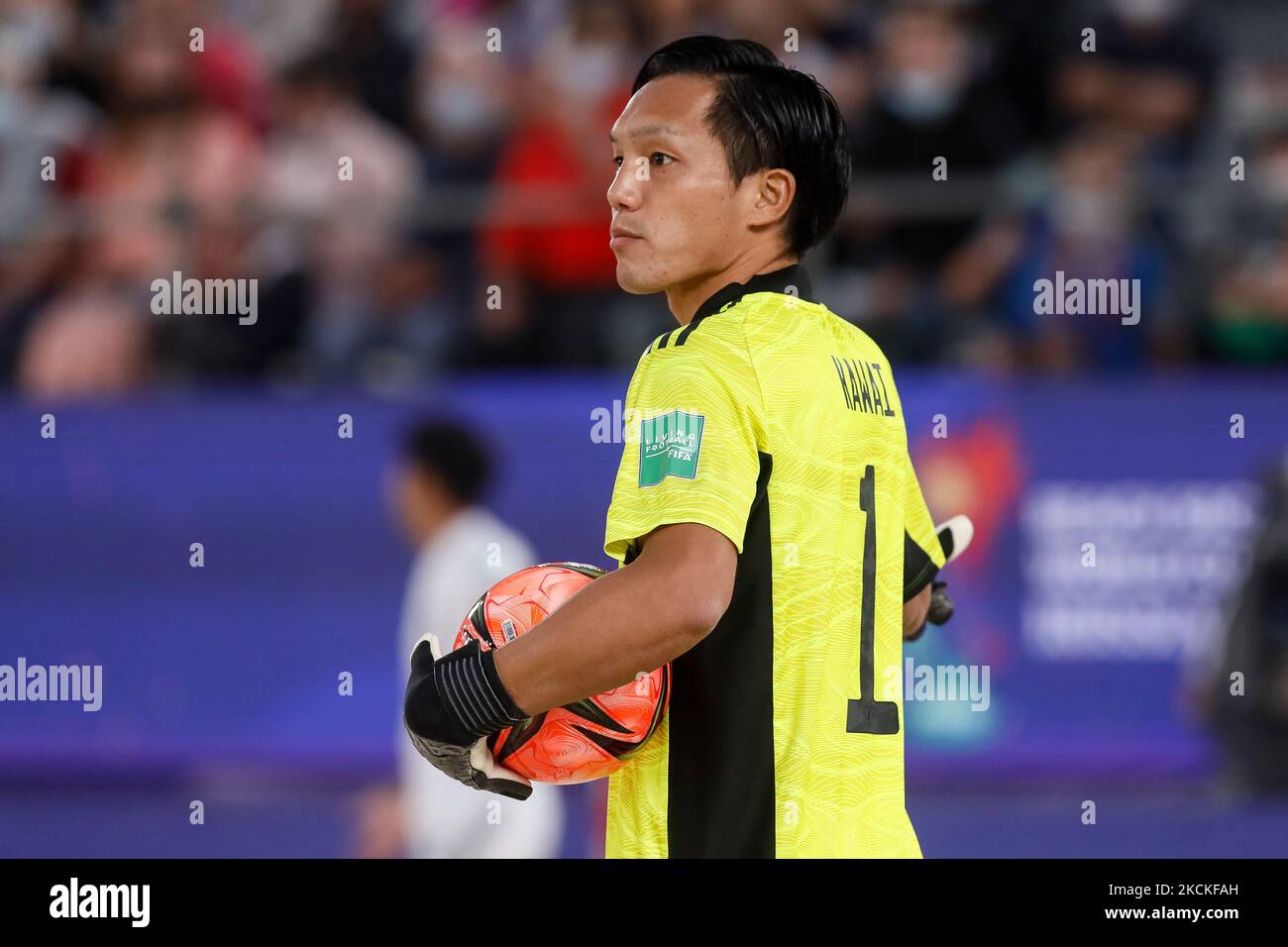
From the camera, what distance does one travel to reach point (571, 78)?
880cm

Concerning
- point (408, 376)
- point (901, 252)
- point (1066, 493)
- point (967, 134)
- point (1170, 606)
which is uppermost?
point (967, 134)

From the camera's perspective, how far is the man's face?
2.91 metres

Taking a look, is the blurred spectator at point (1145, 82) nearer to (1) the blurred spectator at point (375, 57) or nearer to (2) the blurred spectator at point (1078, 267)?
(2) the blurred spectator at point (1078, 267)

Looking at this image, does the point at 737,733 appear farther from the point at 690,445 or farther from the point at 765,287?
the point at 765,287

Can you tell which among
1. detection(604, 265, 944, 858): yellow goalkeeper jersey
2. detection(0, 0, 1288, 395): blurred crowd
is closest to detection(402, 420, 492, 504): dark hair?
detection(0, 0, 1288, 395): blurred crowd

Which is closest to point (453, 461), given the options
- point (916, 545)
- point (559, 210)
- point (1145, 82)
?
point (559, 210)

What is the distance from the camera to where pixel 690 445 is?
2637mm

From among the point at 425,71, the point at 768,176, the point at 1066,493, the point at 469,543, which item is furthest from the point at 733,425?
the point at 425,71

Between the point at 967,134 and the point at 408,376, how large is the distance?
2990 mm

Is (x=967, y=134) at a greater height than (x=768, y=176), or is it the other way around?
(x=967, y=134)

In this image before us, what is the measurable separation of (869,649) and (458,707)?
0.68 meters

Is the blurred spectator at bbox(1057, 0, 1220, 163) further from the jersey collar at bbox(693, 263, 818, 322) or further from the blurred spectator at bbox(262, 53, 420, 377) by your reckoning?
the jersey collar at bbox(693, 263, 818, 322)

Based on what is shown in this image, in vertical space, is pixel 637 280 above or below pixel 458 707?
above

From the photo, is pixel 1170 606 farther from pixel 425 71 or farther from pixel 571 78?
pixel 425 71
